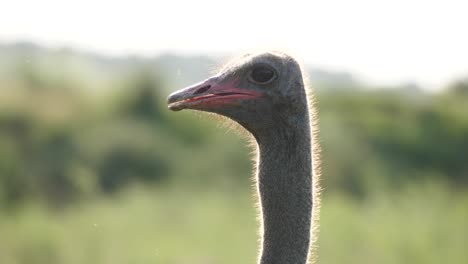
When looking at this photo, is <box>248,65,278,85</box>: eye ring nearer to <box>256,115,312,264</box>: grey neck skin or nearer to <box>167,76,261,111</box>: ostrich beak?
<box>167,76,261,111</box>: ostrich beak

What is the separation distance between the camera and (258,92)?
6.19 meters

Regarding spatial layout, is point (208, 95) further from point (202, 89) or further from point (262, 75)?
point (262, 75)

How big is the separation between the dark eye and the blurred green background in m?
13.1

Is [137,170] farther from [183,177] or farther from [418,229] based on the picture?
[418,229]

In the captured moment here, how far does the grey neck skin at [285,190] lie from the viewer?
6.23 meters

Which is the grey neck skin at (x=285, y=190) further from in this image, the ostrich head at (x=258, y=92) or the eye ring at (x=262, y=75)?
the eye ring at (x=262, y=75)

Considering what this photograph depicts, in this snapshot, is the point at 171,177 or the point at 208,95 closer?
the point at 208,95

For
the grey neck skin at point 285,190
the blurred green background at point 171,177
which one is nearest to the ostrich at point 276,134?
the grey neck skin at point 285,190

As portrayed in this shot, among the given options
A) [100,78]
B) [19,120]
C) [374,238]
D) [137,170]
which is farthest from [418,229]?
[100,78]

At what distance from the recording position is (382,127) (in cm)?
2795

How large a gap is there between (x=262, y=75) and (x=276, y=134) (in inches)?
10.4

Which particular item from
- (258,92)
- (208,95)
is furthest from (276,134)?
(208,95)

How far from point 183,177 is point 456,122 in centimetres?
635

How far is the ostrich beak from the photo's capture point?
6.03m
